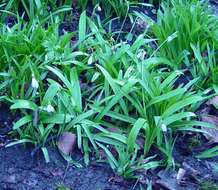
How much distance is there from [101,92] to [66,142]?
1.30 ft

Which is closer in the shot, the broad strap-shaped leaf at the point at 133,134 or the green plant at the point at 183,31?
the broad strap-shaped leaf at the point at 133,134

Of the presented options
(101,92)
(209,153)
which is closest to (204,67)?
(209,153)

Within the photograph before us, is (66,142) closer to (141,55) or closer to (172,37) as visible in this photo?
(141,55)

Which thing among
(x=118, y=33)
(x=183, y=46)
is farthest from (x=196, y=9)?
(x=118, y=33)

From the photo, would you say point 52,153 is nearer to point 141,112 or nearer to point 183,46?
point 141,112

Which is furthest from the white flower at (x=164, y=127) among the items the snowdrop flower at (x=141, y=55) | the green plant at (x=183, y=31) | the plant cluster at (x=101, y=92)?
the green plant at (x=183, y=31)

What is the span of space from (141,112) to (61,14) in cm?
126

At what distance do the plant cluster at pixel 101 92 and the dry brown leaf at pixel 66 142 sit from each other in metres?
0.03

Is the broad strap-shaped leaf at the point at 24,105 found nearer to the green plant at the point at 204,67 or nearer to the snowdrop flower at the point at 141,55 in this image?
the snowdrop flower at the point at 141,55

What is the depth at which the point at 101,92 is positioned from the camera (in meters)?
3.29

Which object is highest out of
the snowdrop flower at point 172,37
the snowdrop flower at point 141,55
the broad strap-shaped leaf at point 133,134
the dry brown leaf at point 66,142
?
the snowdrop flower at point 172,37

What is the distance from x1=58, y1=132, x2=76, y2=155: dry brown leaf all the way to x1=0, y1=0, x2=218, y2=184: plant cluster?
3cm

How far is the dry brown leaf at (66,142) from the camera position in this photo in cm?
308

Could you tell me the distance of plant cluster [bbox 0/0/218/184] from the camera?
3062mm
